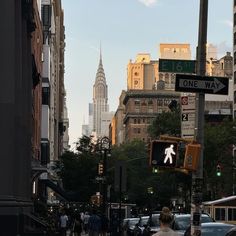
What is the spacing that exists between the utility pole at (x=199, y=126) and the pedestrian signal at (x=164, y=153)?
3.54ft

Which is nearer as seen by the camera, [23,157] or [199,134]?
[199,134]

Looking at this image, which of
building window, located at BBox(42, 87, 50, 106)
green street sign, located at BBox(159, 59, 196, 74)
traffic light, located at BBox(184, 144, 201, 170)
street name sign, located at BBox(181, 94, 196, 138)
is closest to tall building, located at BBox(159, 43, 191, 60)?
building window, located at BBox(42, 87, 50, 106)

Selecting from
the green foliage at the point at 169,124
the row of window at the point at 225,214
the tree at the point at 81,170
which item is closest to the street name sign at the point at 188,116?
the row of window at the point at 225,214

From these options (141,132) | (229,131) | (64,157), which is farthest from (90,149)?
(141,132)

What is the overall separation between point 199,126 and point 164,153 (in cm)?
145

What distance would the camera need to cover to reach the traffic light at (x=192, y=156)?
1357 cm

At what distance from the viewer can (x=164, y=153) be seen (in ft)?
49.0

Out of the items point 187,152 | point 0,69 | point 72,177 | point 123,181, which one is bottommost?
point 72,177

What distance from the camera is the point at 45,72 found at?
8669cm

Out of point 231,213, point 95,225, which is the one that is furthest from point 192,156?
point 231,213

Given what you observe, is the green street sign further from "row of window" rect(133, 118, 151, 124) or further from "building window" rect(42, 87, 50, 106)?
"row of window" rect(133, 118, 151, 124)

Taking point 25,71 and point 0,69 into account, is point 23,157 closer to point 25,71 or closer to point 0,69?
point 25,71

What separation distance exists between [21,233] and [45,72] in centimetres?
7091

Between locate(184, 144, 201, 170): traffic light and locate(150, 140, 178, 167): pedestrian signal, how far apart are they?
118 centimetres
